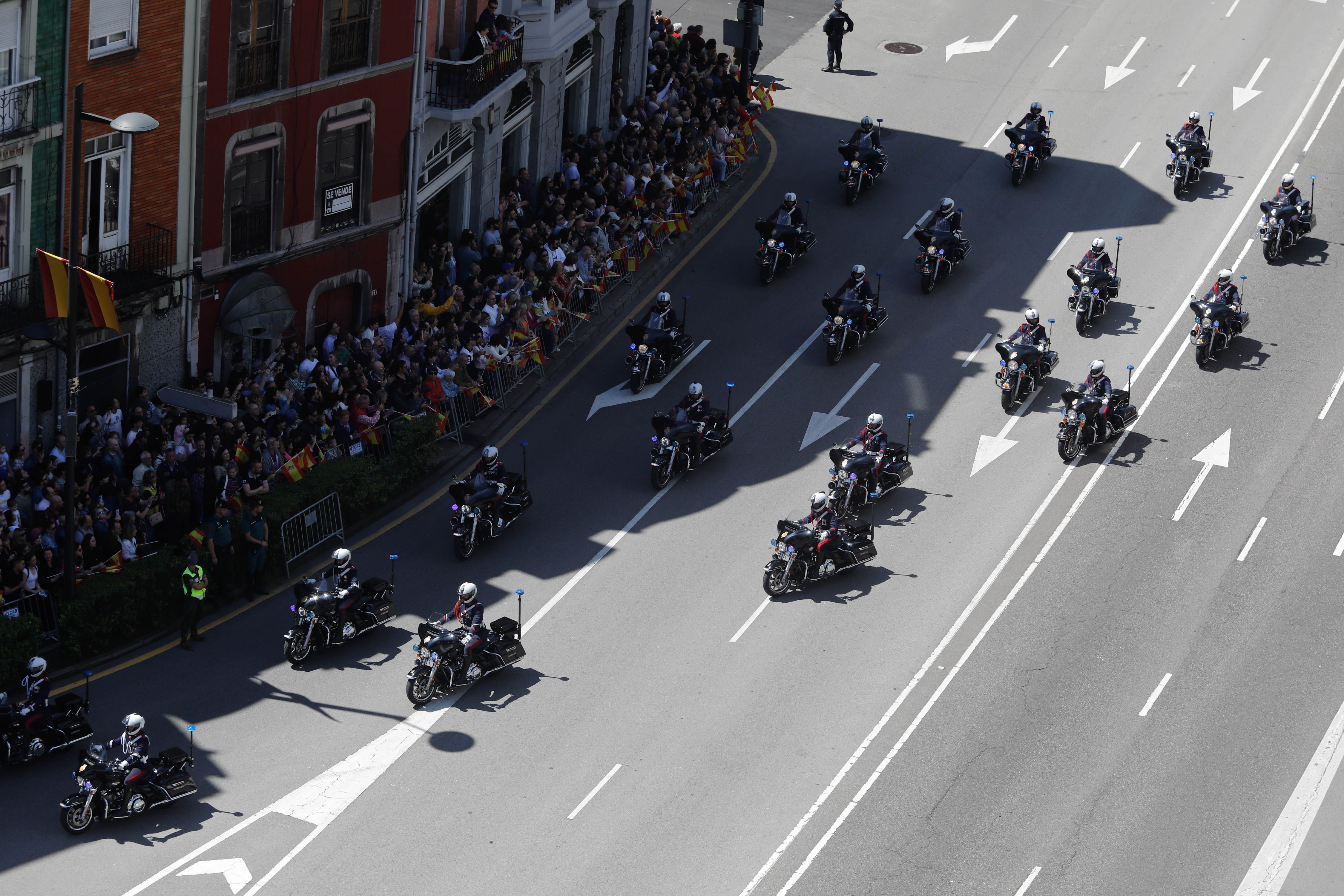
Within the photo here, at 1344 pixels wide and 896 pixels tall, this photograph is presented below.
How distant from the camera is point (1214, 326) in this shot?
144ft

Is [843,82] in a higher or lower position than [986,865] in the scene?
higher

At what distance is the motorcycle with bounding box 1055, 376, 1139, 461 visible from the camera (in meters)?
40.6

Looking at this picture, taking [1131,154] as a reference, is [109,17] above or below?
above

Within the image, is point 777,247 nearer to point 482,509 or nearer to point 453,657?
point 482,509

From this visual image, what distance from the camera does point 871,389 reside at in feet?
143

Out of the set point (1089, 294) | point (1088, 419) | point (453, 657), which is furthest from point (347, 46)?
point (1089, 294)

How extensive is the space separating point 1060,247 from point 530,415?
1567cm

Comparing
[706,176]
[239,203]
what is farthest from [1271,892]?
[706,176]

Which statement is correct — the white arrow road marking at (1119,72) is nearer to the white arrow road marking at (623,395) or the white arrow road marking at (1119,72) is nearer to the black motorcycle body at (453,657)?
the white arrow road marking at (623,395)

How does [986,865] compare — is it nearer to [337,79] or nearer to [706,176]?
[337,79]

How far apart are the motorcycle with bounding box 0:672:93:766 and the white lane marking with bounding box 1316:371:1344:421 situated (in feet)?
86.9

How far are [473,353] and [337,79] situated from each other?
6.16 m

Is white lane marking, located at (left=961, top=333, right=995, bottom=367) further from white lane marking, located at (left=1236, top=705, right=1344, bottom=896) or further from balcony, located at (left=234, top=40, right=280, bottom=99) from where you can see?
balcony, located at (left=234, top=40, right=280, bottom=99)

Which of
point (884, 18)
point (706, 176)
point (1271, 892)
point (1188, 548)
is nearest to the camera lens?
point (1271, 892)
